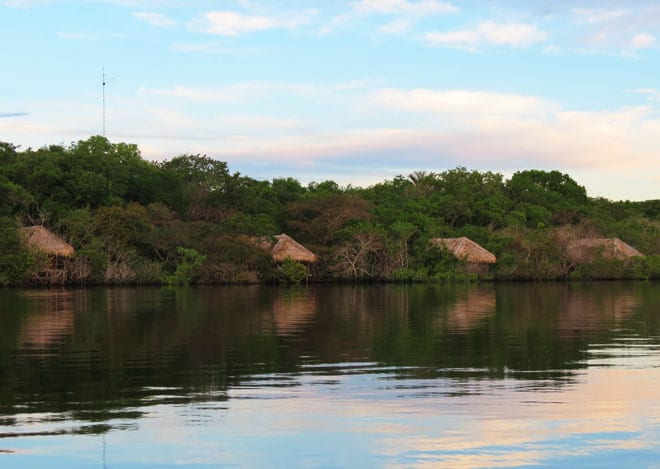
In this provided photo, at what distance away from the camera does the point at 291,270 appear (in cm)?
4397

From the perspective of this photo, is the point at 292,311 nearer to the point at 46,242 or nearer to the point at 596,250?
the point at 46,242

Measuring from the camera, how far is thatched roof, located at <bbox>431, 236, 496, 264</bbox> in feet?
155

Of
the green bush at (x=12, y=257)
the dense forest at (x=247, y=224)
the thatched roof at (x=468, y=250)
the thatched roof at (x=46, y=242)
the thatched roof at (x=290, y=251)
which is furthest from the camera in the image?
the thatched roof at (x=468, y=250)

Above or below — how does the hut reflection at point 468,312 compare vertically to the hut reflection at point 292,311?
below

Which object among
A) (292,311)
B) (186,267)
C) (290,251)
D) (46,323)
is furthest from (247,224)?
(46,323)

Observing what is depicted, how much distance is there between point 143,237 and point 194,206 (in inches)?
239

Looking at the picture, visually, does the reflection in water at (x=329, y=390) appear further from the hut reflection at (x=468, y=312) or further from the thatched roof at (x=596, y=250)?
the thatched roof at (x=596, y=250)

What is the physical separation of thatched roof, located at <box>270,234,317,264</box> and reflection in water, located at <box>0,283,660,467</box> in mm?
23115

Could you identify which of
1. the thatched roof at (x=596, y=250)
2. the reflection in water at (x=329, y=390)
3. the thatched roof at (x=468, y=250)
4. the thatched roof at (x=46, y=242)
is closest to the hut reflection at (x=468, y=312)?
the reflection in water at (x=329, y=390)

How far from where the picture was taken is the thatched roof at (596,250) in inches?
1959

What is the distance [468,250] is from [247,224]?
11456mm

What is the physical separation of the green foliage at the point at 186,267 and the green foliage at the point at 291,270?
426cm

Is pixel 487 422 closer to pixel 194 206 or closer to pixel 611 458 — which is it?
pixel 611 458

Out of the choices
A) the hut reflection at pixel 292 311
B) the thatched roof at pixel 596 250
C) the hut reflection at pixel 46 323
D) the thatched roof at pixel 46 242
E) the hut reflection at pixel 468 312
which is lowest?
the hut reflection at pixel 468 312
